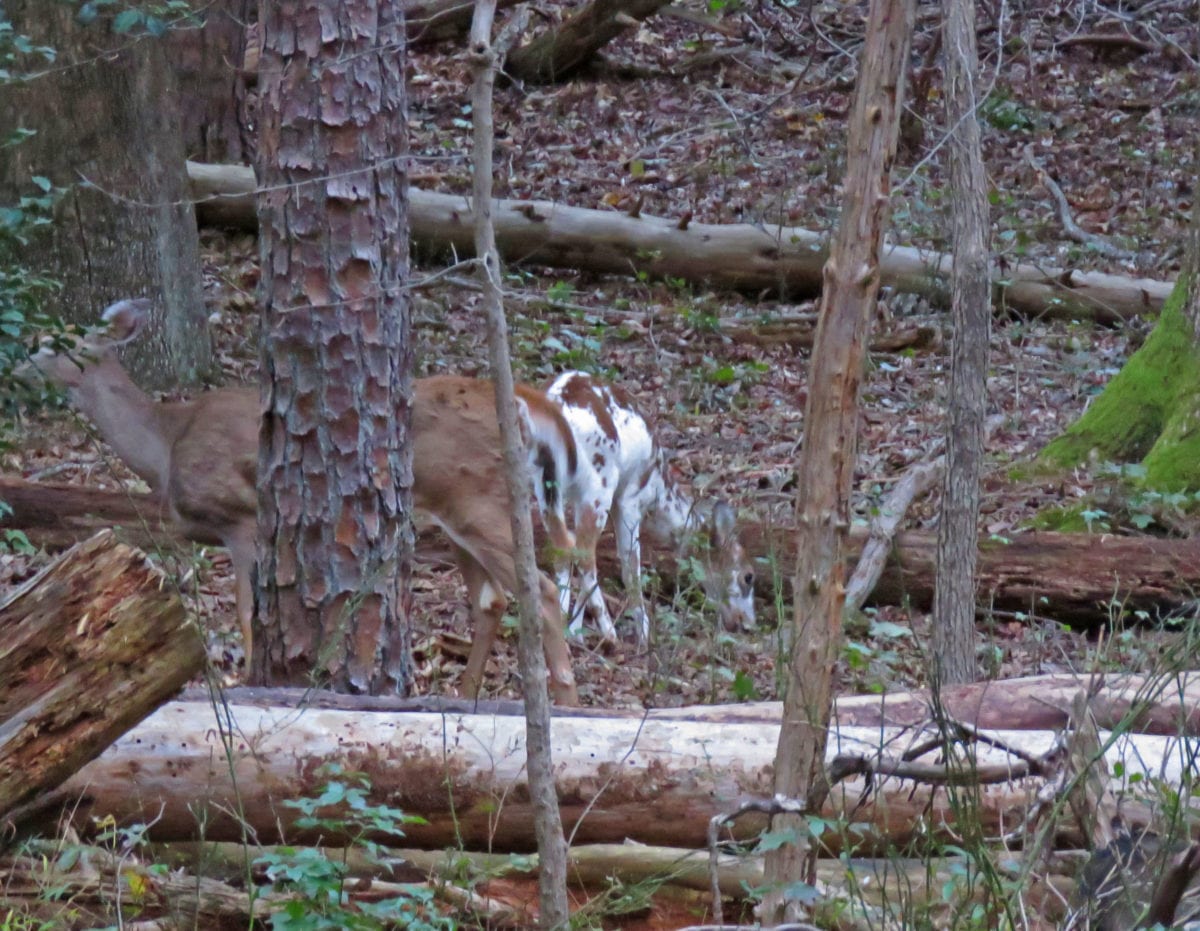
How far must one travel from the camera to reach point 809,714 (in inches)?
134

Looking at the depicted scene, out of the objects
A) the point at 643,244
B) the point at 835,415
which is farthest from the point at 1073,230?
the point at 835,415

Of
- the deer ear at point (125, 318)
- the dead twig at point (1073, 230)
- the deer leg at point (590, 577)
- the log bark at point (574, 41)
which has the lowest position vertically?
the deer leg at point (590, 577)

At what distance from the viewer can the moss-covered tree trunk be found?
29.5ft

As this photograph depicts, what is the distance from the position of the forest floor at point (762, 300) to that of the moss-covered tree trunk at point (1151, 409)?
1.06ft

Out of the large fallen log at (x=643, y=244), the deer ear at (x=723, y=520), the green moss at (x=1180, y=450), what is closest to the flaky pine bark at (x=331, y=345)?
the deer ear at (x=723, y=520)

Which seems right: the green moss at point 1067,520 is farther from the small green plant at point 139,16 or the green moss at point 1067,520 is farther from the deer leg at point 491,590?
the small green plant at point 139,16

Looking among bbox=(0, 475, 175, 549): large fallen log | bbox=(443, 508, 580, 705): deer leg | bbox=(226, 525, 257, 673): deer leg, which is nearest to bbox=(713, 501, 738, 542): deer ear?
bbox=(443, 508, 580, 705): deer leg

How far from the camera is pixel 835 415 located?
11.3 feet

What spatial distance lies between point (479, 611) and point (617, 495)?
1.78 meters

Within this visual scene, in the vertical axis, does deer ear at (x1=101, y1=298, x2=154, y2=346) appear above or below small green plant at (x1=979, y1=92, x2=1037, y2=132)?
below

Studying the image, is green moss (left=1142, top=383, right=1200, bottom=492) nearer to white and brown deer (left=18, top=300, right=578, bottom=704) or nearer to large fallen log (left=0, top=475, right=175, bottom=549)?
white and brown deer (left=18, top=300, right=578, bottom=704)

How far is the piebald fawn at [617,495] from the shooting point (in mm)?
8273

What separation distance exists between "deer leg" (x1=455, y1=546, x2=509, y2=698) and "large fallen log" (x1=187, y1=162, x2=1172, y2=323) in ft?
17.5

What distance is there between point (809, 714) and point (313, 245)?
10.2 ft
